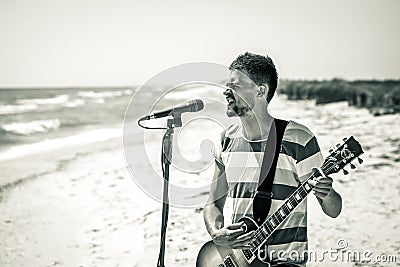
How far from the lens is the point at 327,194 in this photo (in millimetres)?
1480

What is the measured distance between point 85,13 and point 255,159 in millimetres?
4295

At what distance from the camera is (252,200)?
1616 mm

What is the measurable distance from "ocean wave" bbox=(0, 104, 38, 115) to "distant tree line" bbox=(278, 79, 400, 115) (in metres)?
8.52

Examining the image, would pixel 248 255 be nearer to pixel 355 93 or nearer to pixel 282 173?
pixel 282 173

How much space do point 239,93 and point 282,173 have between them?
0.32 meters

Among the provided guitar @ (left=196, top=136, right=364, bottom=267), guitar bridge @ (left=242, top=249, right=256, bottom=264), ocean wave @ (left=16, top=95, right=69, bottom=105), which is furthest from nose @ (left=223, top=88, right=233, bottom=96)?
ocean wave @ (left=16, top=95, right=69, bottom=105)

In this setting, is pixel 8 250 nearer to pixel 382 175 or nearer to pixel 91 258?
pixel 91 258

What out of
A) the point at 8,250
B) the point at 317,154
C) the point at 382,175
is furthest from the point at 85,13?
the point at 317,154

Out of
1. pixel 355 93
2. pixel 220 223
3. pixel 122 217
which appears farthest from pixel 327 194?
pixel 355 93

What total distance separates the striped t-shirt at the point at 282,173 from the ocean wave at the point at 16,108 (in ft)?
45.5

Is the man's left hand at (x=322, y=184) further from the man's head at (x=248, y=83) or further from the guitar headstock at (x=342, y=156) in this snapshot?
the man's head at (x=248, y=83)

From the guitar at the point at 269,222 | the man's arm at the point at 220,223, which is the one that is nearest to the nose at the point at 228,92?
the man's arm at the point at 220,223

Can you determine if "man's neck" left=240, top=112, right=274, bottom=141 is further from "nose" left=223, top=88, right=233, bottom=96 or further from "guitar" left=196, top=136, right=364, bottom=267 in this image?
"guitar" left=196, top=136, right=364, bottom=267

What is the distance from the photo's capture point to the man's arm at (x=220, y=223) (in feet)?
5.22
